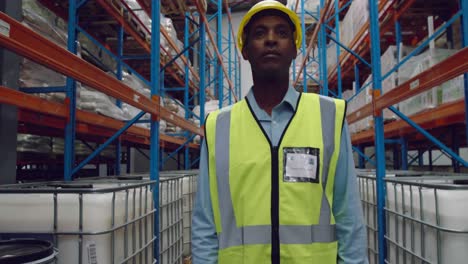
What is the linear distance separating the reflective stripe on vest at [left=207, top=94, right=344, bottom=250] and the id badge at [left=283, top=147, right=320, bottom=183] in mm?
41

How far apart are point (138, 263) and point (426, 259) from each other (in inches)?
78.1

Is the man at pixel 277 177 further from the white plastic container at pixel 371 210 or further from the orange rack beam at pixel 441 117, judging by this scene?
the orange rack beam at pixel 441 117

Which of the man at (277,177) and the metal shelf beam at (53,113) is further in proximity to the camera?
the metal shelf beam at (53,113)

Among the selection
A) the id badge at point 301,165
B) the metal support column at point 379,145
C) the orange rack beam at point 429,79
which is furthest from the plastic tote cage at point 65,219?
the metal support column at point 379,145

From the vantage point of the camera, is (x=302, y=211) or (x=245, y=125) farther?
(x=245, y=125)

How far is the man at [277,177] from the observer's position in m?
1.50

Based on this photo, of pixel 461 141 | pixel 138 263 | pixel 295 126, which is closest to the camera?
pixel 295 126

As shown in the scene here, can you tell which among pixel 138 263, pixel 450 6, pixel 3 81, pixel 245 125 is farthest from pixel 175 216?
pixel 450 6

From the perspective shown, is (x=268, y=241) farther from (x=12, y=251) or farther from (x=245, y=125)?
(x=12, y=251)

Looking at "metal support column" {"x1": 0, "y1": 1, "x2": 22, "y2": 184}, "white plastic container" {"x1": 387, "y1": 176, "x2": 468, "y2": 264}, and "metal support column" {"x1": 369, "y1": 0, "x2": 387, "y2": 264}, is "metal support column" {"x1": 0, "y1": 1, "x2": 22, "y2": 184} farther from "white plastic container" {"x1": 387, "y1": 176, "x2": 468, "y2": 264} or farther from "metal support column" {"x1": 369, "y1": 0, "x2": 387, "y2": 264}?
"metal support column" {"x1": 369, "y1": 0, "x2": 387, "y2": 264}

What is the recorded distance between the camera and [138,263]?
9.18ft

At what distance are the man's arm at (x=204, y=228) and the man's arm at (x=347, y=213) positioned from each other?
526mm

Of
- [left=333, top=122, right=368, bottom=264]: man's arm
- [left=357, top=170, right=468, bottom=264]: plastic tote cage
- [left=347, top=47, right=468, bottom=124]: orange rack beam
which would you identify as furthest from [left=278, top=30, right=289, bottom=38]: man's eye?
[left=357, top=170, right=468, bottom=264]: plastic tote cage

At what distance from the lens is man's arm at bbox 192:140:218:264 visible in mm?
1618
